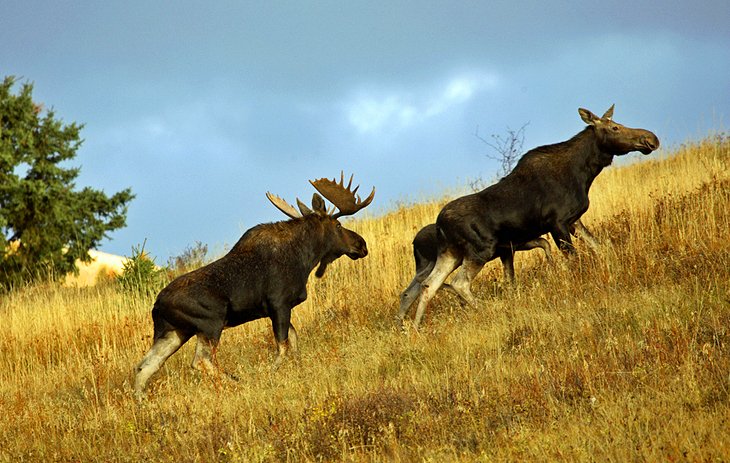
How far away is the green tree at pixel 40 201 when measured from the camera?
30.2m

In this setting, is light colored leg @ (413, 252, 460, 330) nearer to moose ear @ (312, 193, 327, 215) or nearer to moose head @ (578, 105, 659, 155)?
moose ear @ (312, 193, 327, 215)

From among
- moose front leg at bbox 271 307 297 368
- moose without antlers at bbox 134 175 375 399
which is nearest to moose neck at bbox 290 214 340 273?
moose without antlers at bbox 134 175 375 399

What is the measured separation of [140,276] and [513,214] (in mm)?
10292

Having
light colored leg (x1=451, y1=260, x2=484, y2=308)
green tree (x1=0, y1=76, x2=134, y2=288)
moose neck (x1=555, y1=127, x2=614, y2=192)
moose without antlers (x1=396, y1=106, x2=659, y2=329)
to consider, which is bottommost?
light colored leg (x1=451, y1=260, x2=484, y2=308)

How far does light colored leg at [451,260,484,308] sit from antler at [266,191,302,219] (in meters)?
2.25

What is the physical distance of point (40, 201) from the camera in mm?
30609

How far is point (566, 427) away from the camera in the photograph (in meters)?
6.41

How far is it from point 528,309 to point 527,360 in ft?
6.51

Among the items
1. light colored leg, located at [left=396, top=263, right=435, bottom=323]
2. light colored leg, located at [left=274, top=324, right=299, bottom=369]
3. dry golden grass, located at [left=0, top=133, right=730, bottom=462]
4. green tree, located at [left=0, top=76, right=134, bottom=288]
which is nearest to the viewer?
dry golden grass, located at [left=0, top=133, right=730, bottom=462]

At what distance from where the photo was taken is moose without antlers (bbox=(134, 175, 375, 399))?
31.7ft

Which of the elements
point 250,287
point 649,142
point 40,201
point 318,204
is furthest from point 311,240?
point 40,201

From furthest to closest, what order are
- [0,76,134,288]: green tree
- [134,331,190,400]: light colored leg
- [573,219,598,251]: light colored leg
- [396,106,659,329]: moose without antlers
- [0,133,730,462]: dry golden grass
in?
[0,76,134,288]: green tree, [573,219,598,251]: light colored leg, [396,106,659,329]: moose without antlers, [134,331,190,400]: light colored leg, [0,133,730,462]: dry golden grass

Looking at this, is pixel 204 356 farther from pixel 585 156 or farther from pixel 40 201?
pixel 40 201

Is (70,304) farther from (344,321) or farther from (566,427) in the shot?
(566,427)
